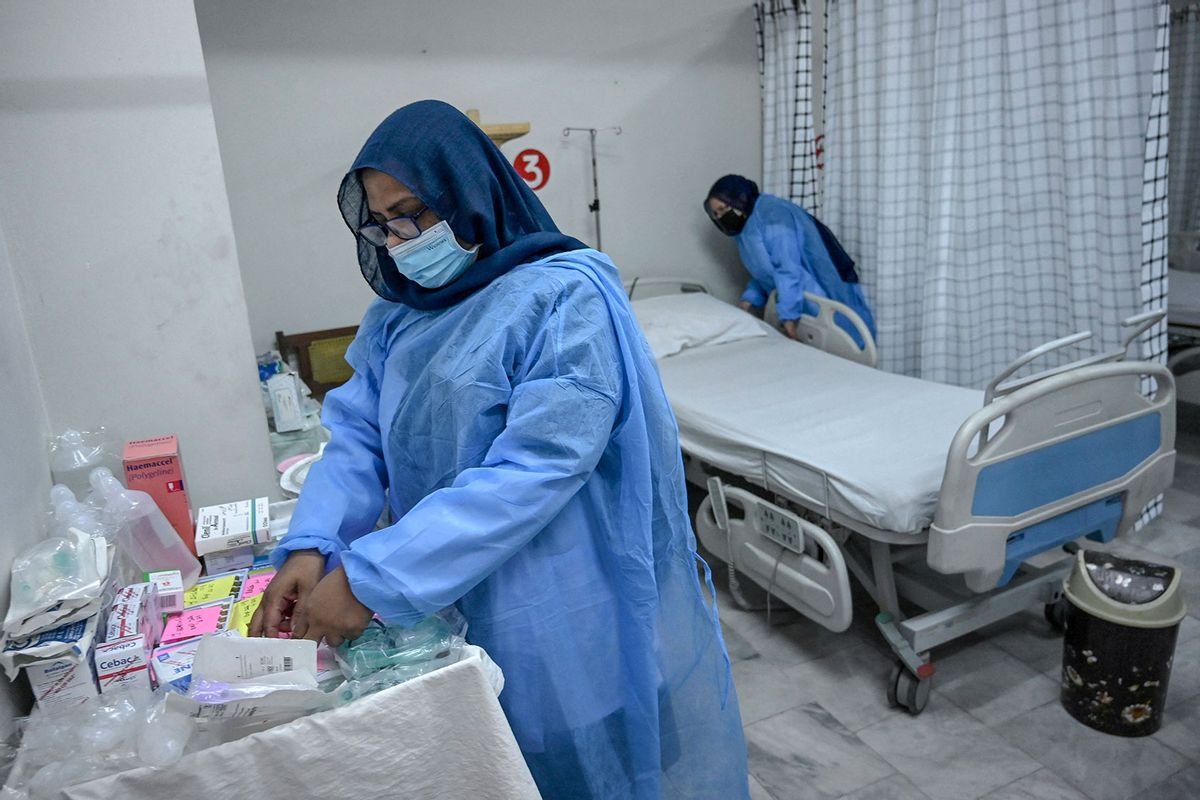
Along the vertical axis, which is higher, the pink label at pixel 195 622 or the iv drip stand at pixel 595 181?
the iv drip stand at pixel 595 181

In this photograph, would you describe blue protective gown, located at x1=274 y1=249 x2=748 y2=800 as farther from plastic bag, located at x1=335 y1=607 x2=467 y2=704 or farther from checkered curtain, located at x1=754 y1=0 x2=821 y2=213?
checkered curtain, located at x1=754 y1=0 x2=821 y2=213

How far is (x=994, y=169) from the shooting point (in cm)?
314

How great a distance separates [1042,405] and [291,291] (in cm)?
294

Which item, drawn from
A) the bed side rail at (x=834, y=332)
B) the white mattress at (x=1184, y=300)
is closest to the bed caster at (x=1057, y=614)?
the bed side rail at (x=834, y=332)

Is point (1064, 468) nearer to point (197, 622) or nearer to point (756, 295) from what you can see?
point (197, 622)

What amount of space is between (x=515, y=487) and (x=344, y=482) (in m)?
0.48

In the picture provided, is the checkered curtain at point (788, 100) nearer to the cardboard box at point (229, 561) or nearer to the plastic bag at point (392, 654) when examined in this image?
the cardboard box at point (229, 561)

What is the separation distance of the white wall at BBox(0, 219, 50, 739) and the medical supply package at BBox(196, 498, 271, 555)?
0.28m

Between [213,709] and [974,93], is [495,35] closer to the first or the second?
[974,93]

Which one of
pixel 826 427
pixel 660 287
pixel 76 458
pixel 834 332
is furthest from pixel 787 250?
pixel 76 458

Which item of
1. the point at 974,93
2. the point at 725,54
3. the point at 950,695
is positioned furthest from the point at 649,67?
the point at 950,695

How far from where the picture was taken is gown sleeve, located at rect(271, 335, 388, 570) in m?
1.30

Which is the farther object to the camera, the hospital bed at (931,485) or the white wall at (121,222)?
the hospital bed at (931,485)

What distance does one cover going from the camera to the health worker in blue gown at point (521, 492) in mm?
1106
